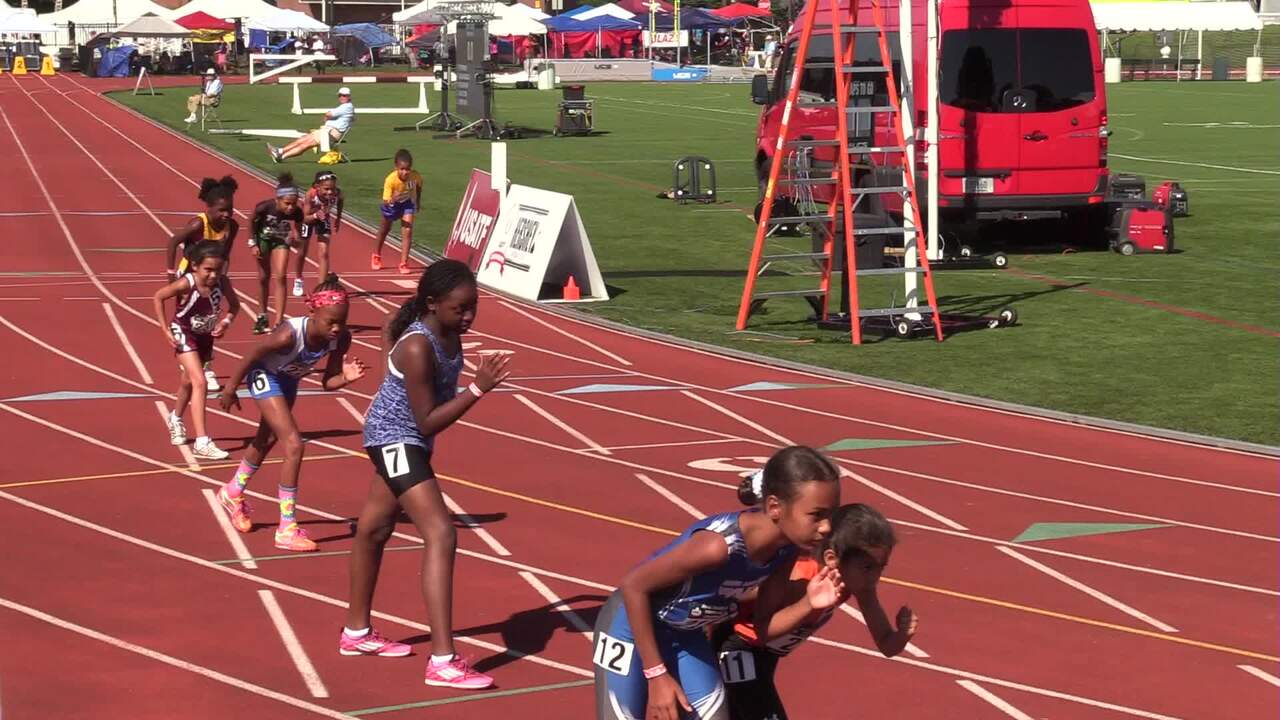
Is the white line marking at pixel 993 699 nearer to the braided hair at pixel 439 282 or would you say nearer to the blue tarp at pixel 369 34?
the braided hair at pixel 439 282

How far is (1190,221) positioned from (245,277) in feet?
47.4

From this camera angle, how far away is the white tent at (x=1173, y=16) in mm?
72500

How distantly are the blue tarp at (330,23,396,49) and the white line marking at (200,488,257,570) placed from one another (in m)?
82.9

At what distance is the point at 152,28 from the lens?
68312 millimetres

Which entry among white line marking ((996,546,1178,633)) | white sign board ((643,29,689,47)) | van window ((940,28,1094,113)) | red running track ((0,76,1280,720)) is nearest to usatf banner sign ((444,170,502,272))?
red running track ((0,76,1280,720))

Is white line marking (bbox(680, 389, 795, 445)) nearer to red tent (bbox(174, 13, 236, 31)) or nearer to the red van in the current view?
the red van

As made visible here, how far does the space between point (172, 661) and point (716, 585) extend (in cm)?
407

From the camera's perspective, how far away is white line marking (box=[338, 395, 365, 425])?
46.4 feet

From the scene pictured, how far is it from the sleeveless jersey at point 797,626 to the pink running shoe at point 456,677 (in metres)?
2.70

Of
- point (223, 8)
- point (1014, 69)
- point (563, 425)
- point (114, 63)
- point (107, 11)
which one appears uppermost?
point (107, 11)

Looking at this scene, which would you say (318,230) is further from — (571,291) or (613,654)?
(613,654)

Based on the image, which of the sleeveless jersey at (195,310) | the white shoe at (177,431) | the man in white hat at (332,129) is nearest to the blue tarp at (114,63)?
the man in white hat at (332,129)

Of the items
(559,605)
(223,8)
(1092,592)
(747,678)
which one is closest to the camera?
(747,678)

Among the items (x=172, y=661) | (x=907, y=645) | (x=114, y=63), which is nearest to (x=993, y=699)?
(x=907, y=645)
